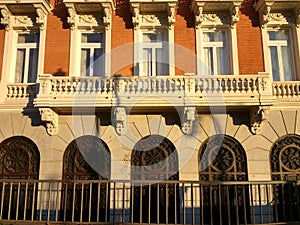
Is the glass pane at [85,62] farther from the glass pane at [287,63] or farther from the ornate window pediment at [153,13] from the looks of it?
the glass pane at [287,63]

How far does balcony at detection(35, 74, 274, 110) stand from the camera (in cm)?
1159

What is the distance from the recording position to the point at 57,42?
44.2 ft

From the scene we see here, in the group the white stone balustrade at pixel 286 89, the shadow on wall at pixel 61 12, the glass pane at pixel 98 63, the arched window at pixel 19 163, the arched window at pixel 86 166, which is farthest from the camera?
the shadow on wall at pixel 61 12

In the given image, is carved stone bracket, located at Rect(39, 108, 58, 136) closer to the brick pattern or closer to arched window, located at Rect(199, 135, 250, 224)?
the brick pattern

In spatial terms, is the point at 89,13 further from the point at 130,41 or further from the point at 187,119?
the point at 187,119

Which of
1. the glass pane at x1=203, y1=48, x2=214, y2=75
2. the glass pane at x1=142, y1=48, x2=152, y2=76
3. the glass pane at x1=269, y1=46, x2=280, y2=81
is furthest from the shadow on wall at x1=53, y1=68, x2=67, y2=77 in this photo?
the glass pane at x1=269, y1=46, x2=280, y2=81

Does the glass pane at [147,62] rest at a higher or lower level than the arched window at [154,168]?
higher

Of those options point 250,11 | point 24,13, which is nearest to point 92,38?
point 24,13

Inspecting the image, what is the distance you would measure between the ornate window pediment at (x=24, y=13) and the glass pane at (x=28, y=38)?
0.32 m

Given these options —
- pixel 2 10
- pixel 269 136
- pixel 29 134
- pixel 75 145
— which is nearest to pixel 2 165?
pixel 29 134

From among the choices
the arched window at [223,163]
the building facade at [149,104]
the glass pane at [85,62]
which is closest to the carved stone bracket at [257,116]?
the building facade at [149,104]

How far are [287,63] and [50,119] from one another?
8.86m

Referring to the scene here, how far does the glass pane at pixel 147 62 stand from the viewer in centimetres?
1324

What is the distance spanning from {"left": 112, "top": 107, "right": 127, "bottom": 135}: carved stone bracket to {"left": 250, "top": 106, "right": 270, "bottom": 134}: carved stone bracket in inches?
172
